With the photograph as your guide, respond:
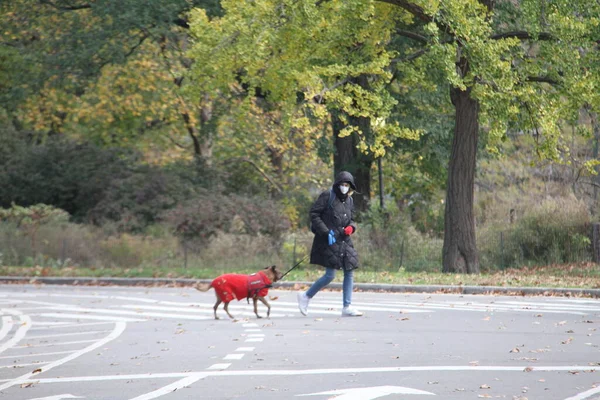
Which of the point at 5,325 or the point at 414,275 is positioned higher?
the point at 414,275

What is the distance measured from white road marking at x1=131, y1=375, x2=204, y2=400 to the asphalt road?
24 millimetres

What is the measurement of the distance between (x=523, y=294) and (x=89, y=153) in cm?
1710

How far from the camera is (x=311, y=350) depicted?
12281 millimetres

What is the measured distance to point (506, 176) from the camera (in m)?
45.2

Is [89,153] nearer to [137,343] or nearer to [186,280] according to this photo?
[186,280]

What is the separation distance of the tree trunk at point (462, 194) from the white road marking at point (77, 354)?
11.0 m

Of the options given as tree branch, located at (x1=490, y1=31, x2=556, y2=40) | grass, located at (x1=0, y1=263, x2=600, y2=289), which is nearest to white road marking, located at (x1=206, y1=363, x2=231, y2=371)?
grass, located at (x1=0, y1=263, x2=600, y2=289)

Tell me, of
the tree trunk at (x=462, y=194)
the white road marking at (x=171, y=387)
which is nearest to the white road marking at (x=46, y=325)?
the white road marking at (x=171, y=387)

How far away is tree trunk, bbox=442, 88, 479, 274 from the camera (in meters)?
25.3

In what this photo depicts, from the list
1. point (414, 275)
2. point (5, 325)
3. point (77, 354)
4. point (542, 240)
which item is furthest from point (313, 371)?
point (542, 240)

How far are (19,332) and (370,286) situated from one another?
29.0 ft

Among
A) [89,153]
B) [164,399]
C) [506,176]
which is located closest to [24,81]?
[89,153]

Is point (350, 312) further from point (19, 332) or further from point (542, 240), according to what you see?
point (542, 240)

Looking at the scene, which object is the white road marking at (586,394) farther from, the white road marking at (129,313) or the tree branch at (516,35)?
the tree branch at (516,35)
